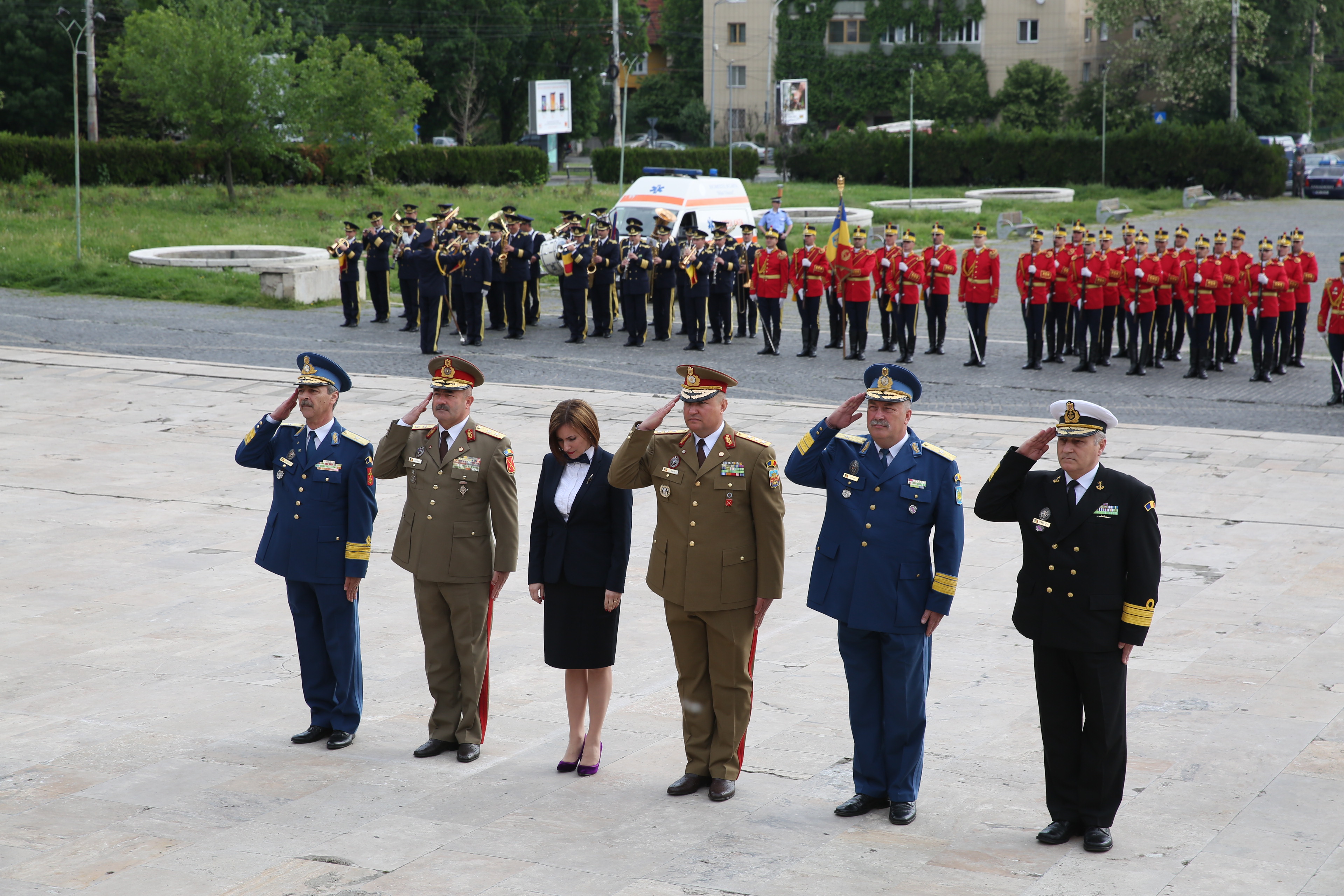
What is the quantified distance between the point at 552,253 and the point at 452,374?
16.7 meters

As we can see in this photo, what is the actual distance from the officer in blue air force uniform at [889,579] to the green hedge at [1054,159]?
49.2 m

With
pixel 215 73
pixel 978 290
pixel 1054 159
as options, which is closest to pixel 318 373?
pixel 978 290

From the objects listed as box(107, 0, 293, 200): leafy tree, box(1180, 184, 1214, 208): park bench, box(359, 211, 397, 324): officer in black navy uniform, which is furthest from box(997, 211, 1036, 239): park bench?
box(359, 211, 397, 324): officer in black navy uniform

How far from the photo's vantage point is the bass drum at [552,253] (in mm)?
22516

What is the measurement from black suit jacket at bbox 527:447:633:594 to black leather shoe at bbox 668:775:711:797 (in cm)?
83

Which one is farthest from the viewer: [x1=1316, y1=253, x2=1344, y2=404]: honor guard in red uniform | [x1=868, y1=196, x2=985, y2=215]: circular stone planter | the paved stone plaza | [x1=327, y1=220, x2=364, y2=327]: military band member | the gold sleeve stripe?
[x1=868, y1=196, x2=985, y2=215]: circular stone planter

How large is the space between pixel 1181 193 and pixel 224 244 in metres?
34.2

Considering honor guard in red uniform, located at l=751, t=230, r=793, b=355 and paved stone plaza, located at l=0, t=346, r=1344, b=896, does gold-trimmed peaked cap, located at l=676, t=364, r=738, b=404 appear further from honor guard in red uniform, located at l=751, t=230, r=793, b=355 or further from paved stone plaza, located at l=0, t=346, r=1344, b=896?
honor guard in red uniform, located at l=751, t=230, r=793, b=355

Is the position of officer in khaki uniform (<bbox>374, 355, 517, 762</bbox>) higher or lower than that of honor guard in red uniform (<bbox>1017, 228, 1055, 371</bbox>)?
lower

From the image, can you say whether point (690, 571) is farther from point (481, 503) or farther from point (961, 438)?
point (961, 438)

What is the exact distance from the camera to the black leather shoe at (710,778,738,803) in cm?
579

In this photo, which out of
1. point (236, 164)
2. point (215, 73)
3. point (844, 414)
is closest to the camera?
point (844, 414)

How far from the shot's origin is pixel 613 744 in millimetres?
6496

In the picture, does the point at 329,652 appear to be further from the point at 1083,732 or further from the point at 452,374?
the point at 1083,732
